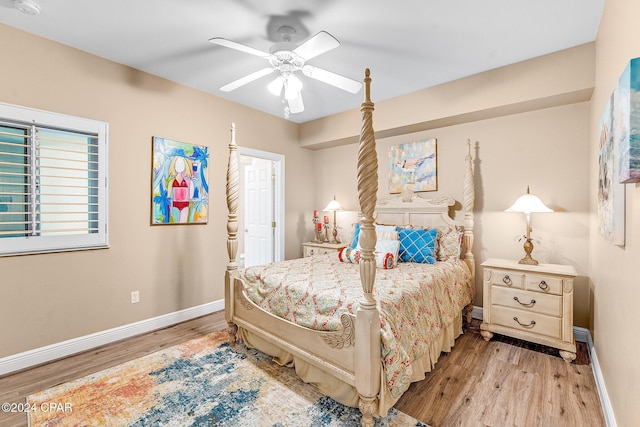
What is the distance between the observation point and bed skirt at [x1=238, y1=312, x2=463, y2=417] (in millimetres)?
1741

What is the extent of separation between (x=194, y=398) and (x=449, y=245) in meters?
2.77

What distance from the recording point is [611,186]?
1.70 meters

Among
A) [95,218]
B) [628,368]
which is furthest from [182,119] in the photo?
[628,368]

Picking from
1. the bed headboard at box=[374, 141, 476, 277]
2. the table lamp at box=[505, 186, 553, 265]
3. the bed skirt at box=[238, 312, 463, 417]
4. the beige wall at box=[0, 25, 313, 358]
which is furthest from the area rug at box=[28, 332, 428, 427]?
the bed headboard at box=[374, 141, 476, 277]

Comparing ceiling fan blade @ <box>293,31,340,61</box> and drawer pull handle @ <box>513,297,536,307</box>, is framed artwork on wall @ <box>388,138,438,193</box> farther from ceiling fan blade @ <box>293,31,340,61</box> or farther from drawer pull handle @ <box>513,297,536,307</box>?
ceiling fan blade @ <box>293,31,340,61</box>

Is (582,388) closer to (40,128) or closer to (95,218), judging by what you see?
(95,218)

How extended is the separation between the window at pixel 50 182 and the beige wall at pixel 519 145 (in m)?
3.05

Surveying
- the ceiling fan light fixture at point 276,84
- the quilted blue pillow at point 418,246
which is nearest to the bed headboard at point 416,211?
the quilted blue pillow at point 418,246

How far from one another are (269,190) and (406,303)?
317 centimetres

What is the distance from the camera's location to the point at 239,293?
2.74m

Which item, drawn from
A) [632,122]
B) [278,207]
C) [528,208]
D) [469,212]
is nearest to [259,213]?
[278,207]

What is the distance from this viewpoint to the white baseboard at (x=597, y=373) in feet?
5.63

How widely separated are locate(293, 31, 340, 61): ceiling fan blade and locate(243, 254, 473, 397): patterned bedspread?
169 cm

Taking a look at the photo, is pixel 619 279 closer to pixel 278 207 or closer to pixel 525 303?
pixel 525 303
